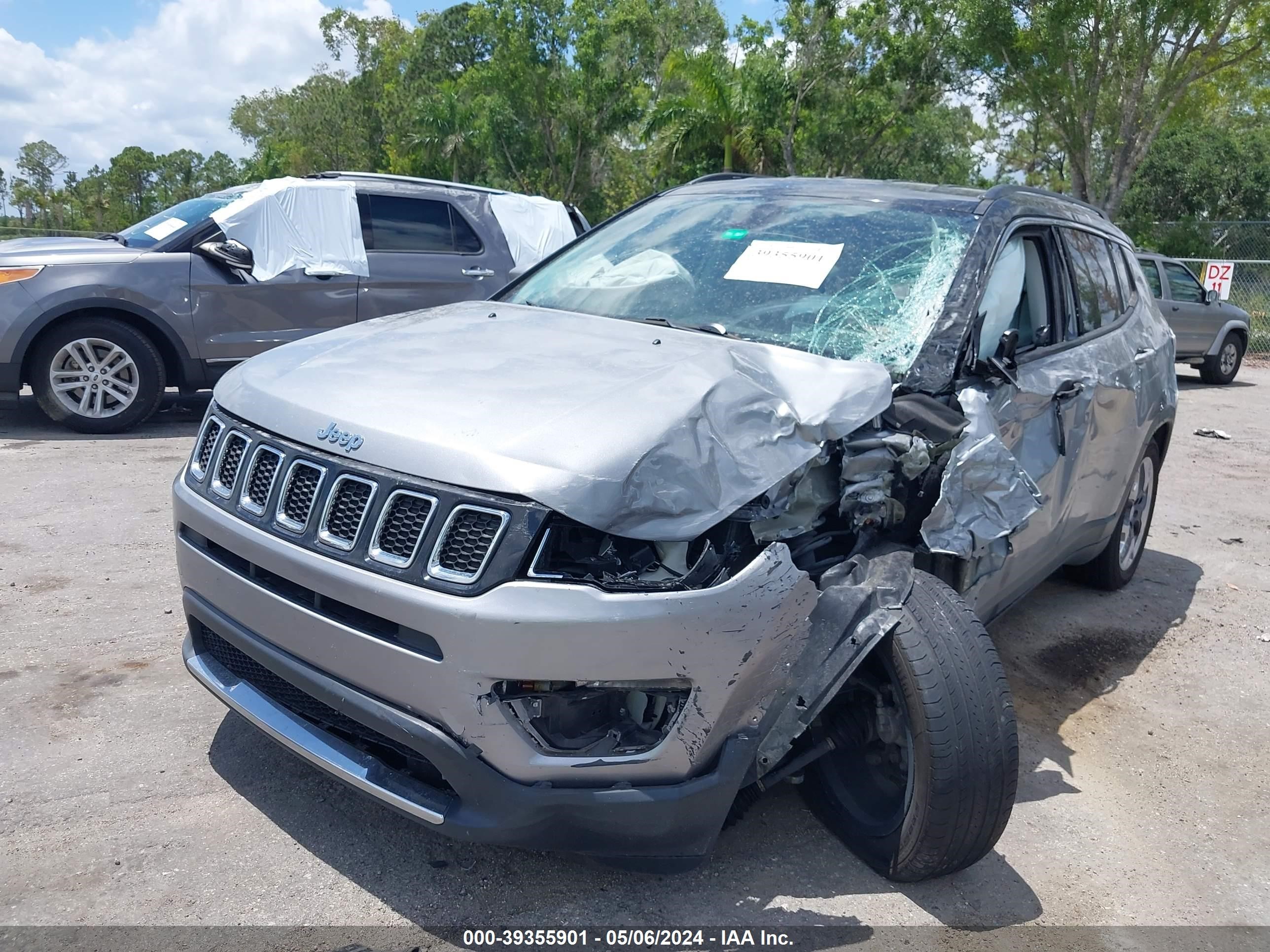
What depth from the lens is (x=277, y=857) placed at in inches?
111

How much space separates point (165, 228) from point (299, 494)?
20.8ft

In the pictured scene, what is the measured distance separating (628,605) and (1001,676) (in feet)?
3.67

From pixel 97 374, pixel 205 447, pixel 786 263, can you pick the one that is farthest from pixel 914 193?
pixel 97 374

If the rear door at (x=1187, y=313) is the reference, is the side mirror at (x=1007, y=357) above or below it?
above

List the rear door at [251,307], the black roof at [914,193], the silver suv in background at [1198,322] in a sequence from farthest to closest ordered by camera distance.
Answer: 1. the silver suv in background at [1198,322]
2. the rear door at [251,307]
3. the black roof at [914,193]

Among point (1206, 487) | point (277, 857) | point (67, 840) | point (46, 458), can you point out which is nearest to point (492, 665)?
point (277, 857)

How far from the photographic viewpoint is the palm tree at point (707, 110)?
84.9 feet

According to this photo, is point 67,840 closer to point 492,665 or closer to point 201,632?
point 201,632

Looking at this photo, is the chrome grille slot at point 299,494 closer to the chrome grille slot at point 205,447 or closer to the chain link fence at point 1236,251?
the chrome grille slot at point 205,447

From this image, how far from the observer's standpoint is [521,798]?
93.2 inches

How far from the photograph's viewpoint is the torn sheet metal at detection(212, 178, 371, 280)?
7.95 metres

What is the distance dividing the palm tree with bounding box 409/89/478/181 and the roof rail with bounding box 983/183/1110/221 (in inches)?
1267

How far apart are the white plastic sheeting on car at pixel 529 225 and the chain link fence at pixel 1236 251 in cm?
1282

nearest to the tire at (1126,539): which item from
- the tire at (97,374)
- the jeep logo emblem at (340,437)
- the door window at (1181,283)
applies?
the jeep logo emblem at (340,437)
